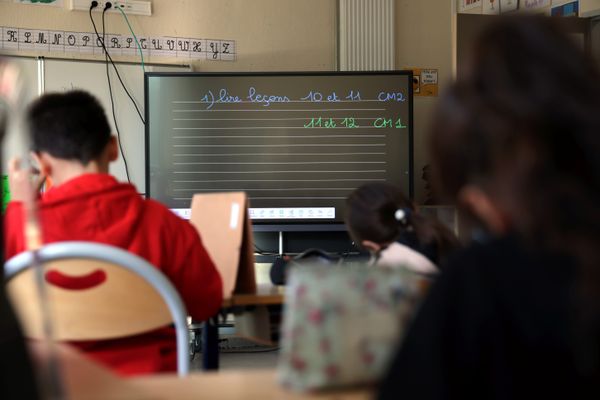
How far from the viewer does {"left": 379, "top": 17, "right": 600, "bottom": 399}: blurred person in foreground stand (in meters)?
0.63

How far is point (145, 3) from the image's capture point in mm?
4898

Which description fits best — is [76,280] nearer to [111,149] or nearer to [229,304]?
[111,149]

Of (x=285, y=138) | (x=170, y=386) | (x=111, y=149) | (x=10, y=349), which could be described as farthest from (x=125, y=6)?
(x=10, y=349)

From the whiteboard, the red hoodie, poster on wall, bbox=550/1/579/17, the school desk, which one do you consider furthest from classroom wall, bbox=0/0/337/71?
the red hoodie

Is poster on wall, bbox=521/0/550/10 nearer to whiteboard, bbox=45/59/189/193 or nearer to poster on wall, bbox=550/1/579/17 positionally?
poster on wall, bbox=550/1/579/17

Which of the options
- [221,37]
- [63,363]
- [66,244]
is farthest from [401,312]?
[221,37]

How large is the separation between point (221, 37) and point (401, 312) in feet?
14.8

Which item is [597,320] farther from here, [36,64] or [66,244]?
[36,64]

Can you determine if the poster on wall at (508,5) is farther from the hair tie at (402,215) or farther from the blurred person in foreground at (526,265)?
the blurred person in foreground at (526,265)

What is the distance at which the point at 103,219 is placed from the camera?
5.30 feet

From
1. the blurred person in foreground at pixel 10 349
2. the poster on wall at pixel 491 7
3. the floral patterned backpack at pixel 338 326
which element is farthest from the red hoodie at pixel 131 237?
the poster on wall at pixel 491 7

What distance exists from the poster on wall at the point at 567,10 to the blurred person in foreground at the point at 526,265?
4.28 meters

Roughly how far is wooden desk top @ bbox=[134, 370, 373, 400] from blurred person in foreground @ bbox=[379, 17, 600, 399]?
0.45ft

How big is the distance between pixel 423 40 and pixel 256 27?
1.15 m
